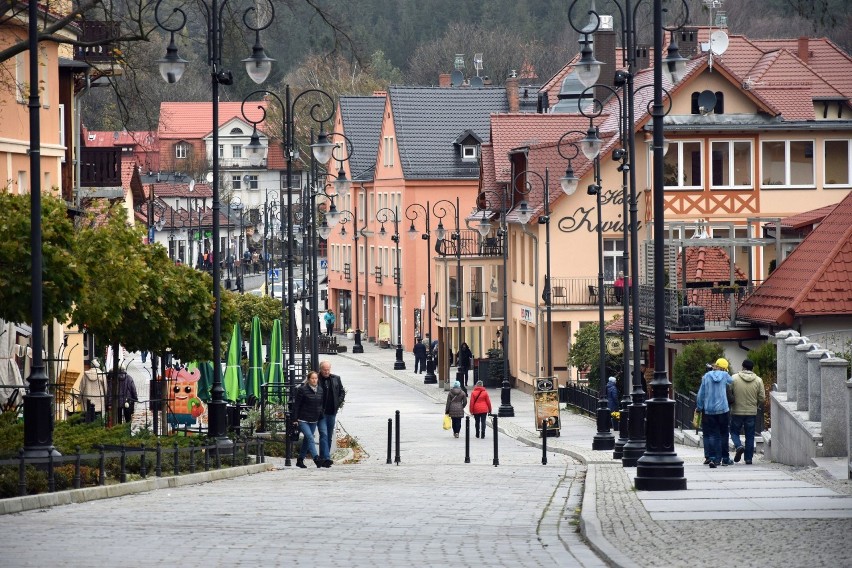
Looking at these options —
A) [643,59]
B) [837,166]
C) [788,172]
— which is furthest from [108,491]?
[643,59]

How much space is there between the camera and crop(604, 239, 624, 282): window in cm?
5228

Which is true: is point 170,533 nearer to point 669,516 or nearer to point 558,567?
point 558,567

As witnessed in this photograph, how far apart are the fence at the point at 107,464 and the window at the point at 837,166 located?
32.9 meters

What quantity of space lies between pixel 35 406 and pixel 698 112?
120ft

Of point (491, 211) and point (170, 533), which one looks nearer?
→ point (170, 533)

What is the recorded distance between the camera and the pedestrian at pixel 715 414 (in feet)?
70.4

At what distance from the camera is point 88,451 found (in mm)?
18422

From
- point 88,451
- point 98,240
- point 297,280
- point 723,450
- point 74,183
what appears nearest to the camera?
point 88,451

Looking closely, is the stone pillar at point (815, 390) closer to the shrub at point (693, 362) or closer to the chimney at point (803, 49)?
the shrub at point (693, 362)

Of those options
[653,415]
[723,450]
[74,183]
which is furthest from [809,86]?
[653,415]

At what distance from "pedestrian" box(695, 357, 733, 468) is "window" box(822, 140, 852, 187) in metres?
31.1

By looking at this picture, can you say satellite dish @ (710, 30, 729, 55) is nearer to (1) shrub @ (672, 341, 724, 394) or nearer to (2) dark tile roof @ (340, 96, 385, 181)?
(1) shrub @ (672, 341, 724, 394)

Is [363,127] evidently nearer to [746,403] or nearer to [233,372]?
[233,372]

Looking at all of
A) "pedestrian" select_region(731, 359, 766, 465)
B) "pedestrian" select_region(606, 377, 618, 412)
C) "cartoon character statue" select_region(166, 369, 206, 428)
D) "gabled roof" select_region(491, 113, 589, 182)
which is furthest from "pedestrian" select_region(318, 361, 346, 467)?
"gabled roof" select_region(491, 113, 589, 182)
